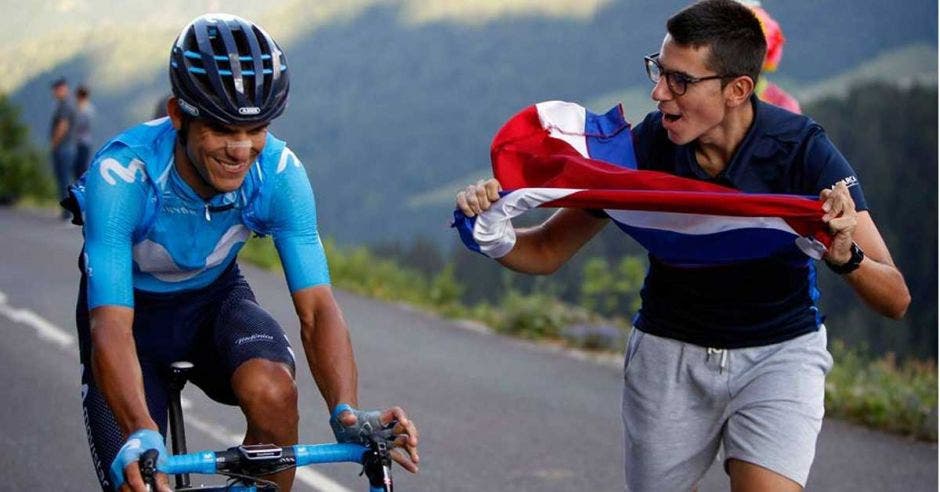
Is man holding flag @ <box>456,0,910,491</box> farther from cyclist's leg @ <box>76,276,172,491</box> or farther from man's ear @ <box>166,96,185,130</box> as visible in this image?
cyclist's leg @ <box>76,276,172,491</box>

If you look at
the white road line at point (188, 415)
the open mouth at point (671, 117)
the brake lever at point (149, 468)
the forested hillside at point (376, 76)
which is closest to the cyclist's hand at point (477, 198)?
the open mouth at point (671, 117)

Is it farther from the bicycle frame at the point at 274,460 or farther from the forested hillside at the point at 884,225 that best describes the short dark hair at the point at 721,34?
the forested hillside at the point at 884,225

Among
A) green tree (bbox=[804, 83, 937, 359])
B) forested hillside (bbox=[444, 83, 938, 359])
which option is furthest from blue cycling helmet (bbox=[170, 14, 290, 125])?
green tree (bbox=[804, 83, 937, 359])

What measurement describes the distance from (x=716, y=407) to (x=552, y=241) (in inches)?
29.8

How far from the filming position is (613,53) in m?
28.0

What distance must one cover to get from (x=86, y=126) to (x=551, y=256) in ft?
66.2

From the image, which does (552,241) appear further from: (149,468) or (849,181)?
(149,468)

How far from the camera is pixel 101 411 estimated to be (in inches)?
196

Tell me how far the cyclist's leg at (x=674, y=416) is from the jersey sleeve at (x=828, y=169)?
2.19 ft

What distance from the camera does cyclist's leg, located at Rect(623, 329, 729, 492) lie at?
5.19 m

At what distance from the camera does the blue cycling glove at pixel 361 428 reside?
4.25 metres

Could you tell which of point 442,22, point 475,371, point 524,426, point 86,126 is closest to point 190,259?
point 524,426

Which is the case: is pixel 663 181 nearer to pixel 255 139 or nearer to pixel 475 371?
pixel 255 139

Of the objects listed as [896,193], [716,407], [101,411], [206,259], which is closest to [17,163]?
[896,193]
